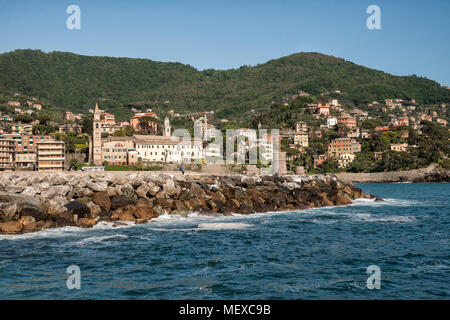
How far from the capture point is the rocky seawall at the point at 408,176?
98.4 m

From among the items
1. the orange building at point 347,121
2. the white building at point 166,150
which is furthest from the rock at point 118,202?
the orange building at point 347,121

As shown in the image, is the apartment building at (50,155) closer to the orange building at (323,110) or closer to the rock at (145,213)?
the rock at (145,213)

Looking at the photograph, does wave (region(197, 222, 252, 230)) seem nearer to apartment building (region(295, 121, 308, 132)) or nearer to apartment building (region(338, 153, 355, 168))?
apartment building (region(338, 153, 355, 168))

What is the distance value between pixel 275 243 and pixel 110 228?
7.95 metres

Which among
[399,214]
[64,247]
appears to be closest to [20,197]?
[64,247]

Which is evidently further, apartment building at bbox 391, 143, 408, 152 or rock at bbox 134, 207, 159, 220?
apartment building at bbox 391, 143, 408, 152

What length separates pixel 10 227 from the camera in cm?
1864

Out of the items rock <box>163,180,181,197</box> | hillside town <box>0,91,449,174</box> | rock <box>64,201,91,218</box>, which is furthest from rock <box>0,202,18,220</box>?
hillside town <box>0,91,449,174</box>

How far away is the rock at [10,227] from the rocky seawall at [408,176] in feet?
281

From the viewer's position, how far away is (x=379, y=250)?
15992 millimetres

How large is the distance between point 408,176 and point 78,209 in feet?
299

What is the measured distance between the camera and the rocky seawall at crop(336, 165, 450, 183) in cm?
9844

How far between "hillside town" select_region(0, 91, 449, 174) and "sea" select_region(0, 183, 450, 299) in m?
40.9

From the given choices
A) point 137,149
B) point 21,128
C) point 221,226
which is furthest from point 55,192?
point 21,128
